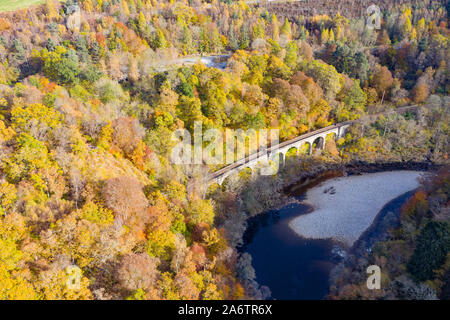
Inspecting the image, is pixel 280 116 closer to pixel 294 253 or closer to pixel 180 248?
pixel 294 253

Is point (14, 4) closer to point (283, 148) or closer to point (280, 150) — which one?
point (280, 150)

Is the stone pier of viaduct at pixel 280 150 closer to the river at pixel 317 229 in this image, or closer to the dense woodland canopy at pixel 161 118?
the dense woodland canopy at pixel 161 118

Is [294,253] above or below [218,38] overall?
below

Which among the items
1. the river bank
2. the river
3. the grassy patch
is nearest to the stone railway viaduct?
the river bank

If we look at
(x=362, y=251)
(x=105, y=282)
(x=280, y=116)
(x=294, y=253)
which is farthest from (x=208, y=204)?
(x=280, y=116)

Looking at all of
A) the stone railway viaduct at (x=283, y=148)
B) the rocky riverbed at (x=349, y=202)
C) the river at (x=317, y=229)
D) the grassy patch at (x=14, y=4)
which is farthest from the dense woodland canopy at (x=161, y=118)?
the grassy patch at (x=14, y=4)
